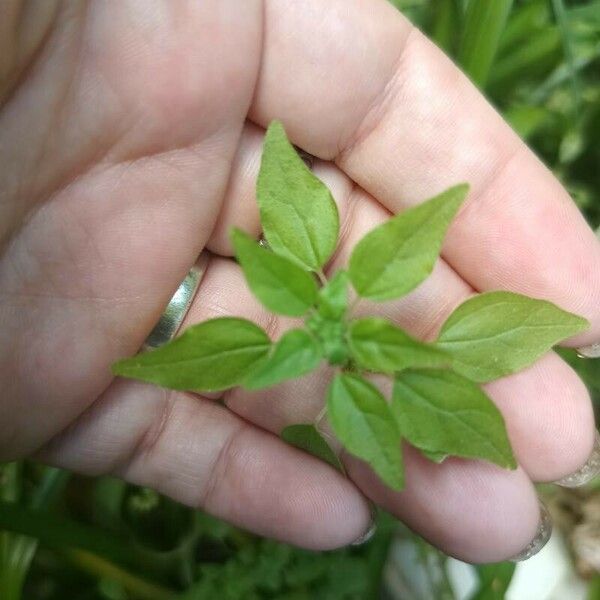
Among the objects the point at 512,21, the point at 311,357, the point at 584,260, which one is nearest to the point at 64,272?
the point at 311,357

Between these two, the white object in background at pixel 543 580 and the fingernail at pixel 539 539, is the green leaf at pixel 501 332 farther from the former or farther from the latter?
the white object in background at pixel 543 580

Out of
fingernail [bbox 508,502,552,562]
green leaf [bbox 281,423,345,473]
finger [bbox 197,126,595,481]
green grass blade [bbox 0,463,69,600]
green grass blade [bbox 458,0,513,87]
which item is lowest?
green grass blade [bbox 0,463,69,600]

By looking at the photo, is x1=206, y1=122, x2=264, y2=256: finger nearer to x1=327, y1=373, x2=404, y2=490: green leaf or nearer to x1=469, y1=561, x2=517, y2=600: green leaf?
x1=327, y1=373, x2=404, y2=490: green leaf

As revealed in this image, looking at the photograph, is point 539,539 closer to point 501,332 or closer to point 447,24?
point 501,332

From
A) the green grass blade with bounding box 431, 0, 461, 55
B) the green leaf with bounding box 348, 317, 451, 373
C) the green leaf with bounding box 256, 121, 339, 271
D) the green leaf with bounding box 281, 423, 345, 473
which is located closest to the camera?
the green leaf with bounding box 348, 317, 451, 373

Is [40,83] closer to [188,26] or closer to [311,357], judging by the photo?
[188,26]

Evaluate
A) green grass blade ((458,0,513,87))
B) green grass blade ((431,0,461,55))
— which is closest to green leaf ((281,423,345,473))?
green grass blade ((458,0,513,87))

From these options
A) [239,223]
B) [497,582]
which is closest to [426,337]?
[239,223]
